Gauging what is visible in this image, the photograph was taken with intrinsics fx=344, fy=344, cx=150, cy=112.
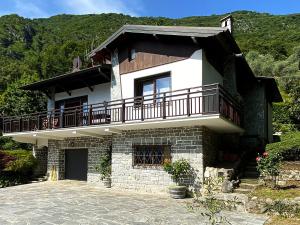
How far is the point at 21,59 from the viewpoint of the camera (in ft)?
210

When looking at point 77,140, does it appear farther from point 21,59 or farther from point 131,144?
point 21,59

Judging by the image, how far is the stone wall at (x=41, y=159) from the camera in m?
22.4

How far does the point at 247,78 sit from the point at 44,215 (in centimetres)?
1345

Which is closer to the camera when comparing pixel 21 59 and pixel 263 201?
pixel 263 201

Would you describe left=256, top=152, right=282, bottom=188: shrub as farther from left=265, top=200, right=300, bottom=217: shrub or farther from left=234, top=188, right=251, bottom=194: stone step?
left=265, top=200, right=300, bottom=217: shrub

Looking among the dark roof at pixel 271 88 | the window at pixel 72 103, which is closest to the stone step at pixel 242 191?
the dark roof at pixel 271 88

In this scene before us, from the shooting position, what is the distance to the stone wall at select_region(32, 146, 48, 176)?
2239 centimetres

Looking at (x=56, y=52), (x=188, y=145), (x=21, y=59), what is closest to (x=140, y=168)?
(x=188, y=145)

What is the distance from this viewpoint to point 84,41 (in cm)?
6138

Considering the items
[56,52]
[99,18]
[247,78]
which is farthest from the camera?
[99,18]

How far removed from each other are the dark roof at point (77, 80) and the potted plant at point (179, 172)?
6.34 meters

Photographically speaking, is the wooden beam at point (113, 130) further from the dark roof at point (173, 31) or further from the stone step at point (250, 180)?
the stone step at point (250, 180)

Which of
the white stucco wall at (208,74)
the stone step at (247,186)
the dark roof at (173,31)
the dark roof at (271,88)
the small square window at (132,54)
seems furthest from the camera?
the dark roof at (271,88)

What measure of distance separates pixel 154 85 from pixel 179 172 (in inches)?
170
